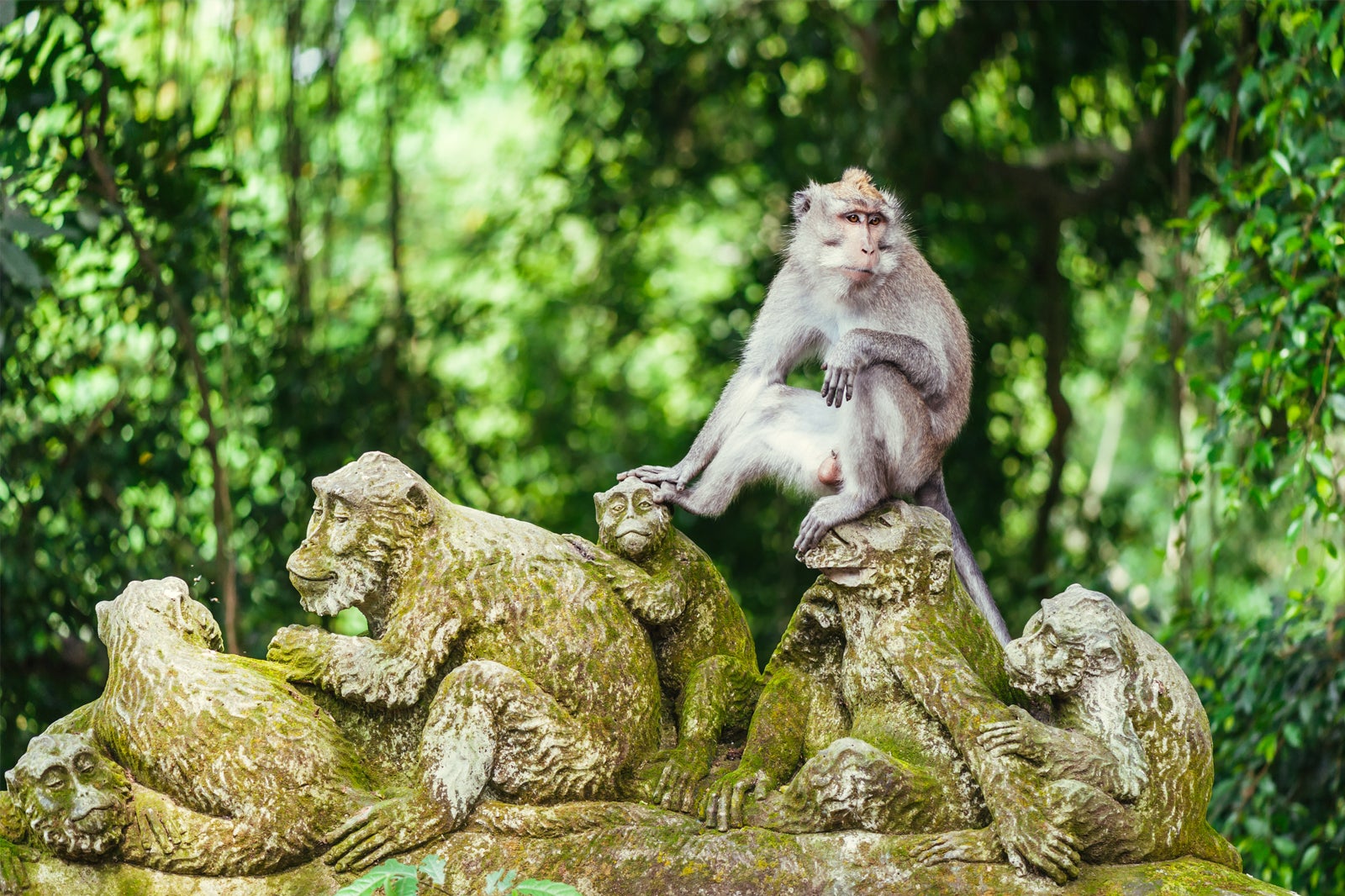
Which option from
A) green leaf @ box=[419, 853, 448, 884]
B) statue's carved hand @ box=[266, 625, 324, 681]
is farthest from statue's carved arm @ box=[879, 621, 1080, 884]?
statue's carved hand @ box=[266, 625, 324, 681]

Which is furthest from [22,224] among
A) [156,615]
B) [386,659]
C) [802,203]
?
[802,203]

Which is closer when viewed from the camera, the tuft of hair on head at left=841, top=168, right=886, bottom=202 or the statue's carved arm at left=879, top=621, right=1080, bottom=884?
the statue's carved arm at left=879, top=621, right=1080, bottom=884

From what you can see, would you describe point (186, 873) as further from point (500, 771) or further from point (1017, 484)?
point (1017, 484)

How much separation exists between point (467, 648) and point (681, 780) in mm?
662

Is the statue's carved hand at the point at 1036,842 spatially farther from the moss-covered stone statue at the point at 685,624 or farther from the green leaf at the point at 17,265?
the green leaf at the point at 17,265

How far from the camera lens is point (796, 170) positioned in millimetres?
10039

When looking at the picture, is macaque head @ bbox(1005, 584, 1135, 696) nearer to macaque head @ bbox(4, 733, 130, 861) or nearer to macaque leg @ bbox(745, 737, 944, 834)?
macaque leg @ bbox(745, 737, 944, 834)

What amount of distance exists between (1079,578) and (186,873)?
23.8 feet

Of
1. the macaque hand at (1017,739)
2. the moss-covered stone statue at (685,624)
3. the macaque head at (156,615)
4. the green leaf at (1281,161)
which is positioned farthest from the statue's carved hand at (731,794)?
the green leaf at (1281,161)

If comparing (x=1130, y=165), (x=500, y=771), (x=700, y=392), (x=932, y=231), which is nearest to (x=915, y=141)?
(x=932, y=231)

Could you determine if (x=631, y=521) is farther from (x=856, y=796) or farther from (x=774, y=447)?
(x=856, y=796)

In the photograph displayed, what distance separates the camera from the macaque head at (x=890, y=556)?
384 cm

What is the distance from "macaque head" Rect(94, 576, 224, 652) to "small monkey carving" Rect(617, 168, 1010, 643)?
4.67ft

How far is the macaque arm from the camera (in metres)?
4.64
